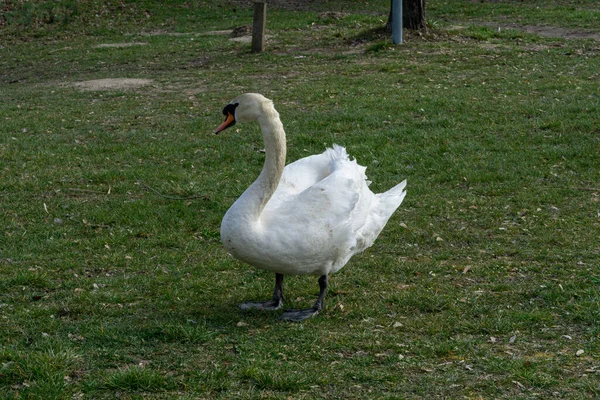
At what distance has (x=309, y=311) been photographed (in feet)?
18.3

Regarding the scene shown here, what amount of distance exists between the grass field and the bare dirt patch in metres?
0.18

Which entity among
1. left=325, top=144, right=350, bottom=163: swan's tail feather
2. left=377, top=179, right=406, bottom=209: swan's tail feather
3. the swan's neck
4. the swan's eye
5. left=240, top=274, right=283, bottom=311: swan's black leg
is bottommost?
left=240, top=274, right=283, bottom=311: swan's black leg

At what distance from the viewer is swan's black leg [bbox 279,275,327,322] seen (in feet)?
18.1

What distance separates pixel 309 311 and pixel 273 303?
31 cm

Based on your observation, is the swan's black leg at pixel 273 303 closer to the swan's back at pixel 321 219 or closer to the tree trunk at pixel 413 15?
the swan's back at pixel 321 219

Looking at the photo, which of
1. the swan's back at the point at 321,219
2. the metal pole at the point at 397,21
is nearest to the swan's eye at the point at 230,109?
the swan's back at the point at 321,219

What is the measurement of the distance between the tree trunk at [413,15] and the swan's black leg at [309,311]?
1181cm

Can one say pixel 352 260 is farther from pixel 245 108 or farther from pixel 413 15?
pixel 413 15

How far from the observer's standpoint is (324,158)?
636 cm

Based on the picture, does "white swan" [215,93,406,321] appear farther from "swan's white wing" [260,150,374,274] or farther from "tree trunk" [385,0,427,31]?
"tree trunk" [385,0,427,31]

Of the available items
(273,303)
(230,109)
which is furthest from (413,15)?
(273,303)

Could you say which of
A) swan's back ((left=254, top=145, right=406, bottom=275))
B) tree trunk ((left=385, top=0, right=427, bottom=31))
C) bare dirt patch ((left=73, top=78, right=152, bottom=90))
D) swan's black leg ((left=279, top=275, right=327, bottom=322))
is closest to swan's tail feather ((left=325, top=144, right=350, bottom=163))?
swan's back ((left=254, top=145, right=406, bottom=275))

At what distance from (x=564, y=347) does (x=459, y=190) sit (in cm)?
351

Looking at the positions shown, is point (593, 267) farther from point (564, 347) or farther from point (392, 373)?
point (392, 373)
